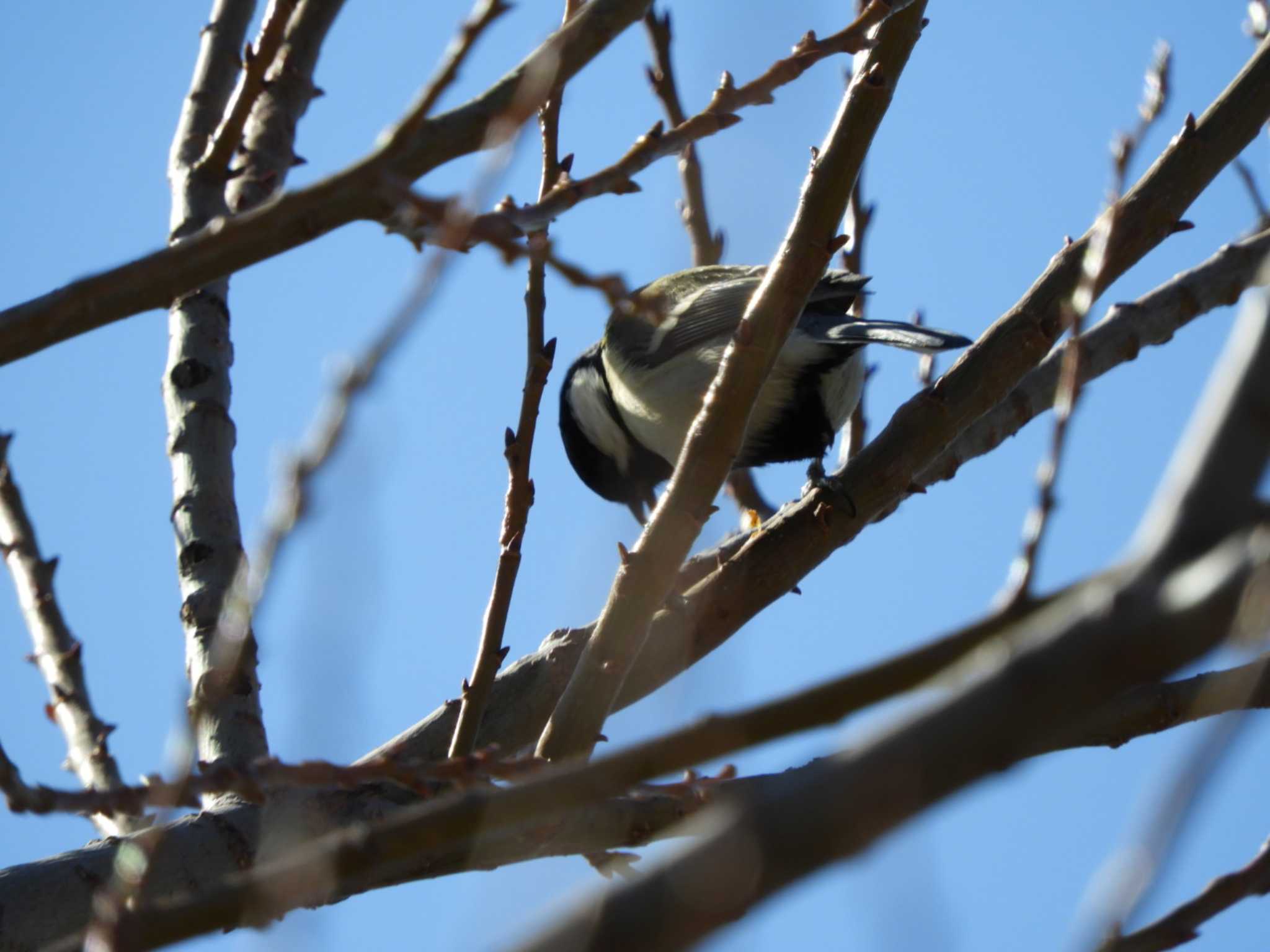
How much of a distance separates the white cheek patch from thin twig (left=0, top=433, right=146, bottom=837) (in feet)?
8.29

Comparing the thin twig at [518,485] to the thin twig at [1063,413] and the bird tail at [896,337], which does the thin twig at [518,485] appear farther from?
the bird tail at [896,337]

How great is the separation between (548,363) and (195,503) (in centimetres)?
104

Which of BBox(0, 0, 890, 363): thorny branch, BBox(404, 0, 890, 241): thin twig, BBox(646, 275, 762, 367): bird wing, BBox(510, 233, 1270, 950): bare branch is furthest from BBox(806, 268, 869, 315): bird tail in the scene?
BBox(510, 233, 1270, 950): bare branch

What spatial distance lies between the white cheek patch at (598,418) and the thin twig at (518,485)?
9.35ft

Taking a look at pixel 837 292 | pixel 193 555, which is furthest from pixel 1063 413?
pixel 837 292

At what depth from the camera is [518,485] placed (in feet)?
6.22

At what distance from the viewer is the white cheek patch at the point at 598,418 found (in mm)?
4770

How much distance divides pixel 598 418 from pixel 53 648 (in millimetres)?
2622

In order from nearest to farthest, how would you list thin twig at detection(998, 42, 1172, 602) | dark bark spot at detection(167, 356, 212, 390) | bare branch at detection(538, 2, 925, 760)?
1. thin twig at detection(998, 42, 1172, 602)
2. bare branch at detection(538, 2, 925, 760)
3. dark bark spot at detection(167, 356, 212, 390)

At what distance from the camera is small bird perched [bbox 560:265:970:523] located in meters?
3.71

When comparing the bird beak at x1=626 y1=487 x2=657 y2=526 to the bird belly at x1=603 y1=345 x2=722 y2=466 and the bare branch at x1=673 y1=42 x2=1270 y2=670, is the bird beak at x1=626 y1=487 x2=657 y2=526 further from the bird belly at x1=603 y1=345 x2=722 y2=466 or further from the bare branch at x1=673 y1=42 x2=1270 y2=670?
the bare branch at x1=673 y1=42 x2=1270 y2=670

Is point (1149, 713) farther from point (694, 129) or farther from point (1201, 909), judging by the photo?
point (694, 129)

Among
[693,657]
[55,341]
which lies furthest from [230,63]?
[55,341]

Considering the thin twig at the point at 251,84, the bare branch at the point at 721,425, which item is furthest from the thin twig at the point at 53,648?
the bare branch at the point at 721,425
